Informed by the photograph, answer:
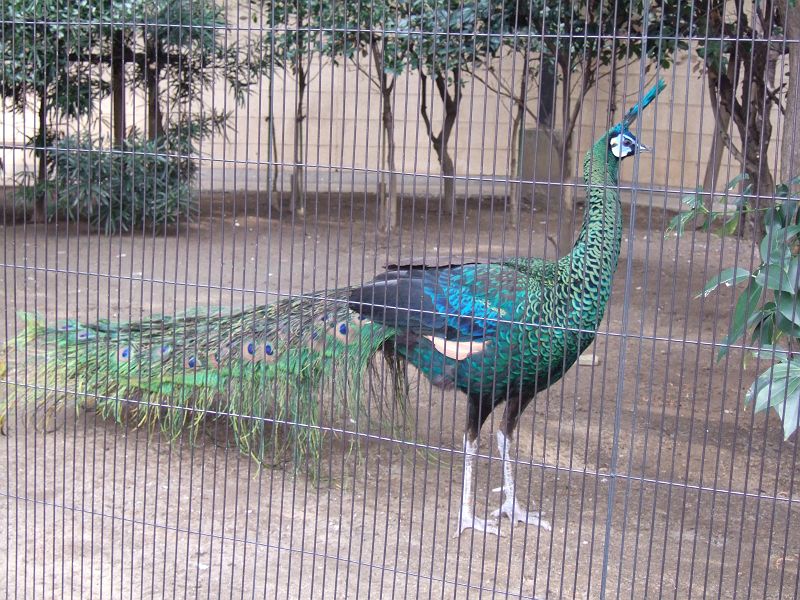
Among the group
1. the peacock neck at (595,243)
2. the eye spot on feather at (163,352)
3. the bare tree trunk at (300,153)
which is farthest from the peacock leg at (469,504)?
the eye spot on feather at (163,352)

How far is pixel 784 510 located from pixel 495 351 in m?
1.69

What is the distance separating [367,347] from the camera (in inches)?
182

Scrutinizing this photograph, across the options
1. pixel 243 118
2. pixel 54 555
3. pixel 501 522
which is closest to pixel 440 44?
pixel 501 522

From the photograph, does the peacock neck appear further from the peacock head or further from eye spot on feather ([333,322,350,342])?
eye spot on feather ([333,322,350,342])

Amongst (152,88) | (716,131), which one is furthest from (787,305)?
(152,88)

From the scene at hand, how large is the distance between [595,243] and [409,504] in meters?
1.48

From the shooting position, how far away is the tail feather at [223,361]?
4.63 metres

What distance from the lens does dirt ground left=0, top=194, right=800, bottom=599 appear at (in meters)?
3.51

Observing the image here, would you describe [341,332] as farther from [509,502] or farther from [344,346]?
[509,502]

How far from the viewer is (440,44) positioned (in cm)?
705

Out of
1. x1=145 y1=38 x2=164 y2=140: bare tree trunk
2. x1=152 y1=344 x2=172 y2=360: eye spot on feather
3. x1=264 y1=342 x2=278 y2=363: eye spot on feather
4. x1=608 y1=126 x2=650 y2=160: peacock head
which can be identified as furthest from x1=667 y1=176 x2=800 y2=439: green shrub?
x1=145 y1=38 x2=164 y2=140: bare tree trunk

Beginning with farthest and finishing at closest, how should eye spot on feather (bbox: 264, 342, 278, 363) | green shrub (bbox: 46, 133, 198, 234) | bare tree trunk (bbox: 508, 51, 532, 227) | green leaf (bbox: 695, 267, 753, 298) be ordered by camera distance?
1. eye spot on feather (bbox: 264, 342, 278, 363)
2. green shrub (bbox: 46, 133, 198, 234)
3. green leaf (bbox: 695, 267, 753, 298)
4. bare tree trunk (bbox: 508, 51, 532, 227)

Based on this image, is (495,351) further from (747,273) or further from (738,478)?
(738,478)

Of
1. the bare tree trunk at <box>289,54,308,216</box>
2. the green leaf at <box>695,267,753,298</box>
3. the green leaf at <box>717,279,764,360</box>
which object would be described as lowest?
the green leaf at <box>717,279,764,360</box>
